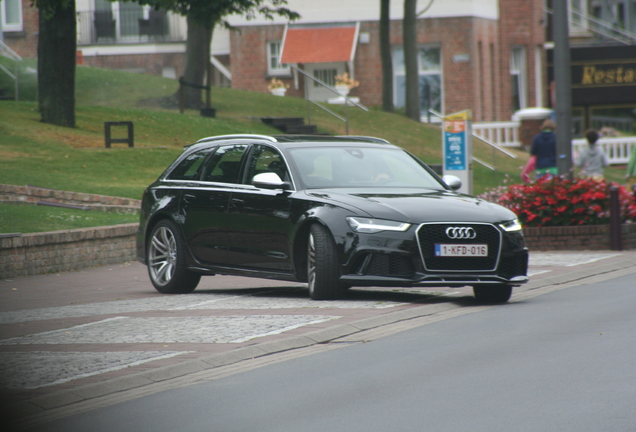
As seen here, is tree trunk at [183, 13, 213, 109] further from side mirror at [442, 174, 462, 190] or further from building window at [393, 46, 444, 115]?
side mirror at [442, 174, 462, 190]

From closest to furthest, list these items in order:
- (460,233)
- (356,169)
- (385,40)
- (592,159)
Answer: (460,233), (356,169), (592,159), (385,40)

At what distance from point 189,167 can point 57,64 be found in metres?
16.1

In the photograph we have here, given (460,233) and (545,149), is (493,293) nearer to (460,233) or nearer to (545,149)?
(460,233)

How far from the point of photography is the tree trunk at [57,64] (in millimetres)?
27266

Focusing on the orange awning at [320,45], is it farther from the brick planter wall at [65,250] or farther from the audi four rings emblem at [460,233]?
the audi four rings emblem at [460,233]

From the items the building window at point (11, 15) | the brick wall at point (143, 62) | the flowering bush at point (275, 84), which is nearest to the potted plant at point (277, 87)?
the flowering bush at point (275, 84)

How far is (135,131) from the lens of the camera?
3011 cm

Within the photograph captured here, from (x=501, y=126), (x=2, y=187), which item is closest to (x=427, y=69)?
(x=501, y=126)

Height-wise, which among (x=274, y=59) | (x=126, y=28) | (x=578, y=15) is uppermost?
(x=578, y=15)

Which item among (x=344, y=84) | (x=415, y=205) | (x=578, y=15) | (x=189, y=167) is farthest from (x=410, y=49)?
(x=415, y=205)

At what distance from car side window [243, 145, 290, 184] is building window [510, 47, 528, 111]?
40.1 m

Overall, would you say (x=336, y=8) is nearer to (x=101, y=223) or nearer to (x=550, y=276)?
(x=101, y=223)

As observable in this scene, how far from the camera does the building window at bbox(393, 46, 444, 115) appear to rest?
4759cm

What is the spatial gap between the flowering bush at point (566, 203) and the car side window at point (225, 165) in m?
5.90
